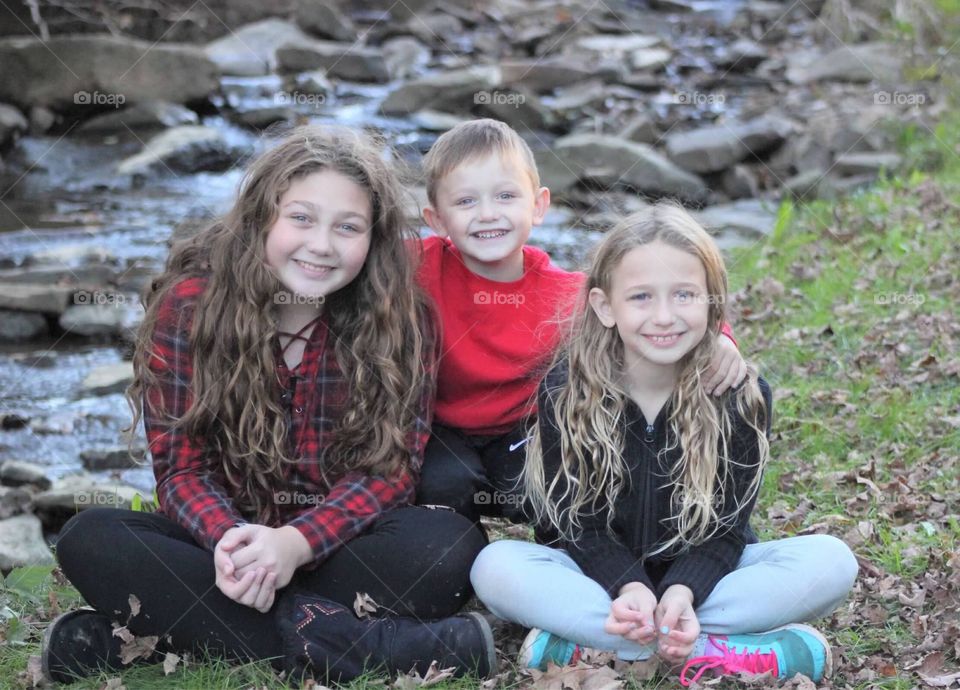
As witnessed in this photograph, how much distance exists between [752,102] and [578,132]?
70.0 inches

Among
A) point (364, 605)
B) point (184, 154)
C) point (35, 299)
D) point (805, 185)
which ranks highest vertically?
point (184, 154)

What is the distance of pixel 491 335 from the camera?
296 cm

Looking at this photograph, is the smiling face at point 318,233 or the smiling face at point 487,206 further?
the smiling face at point 487,206

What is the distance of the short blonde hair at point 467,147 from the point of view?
292cm

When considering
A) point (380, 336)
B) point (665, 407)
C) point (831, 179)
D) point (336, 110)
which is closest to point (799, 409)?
point (665, 407)

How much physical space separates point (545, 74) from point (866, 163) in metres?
4.15

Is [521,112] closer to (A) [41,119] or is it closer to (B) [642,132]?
(B) [642,132]

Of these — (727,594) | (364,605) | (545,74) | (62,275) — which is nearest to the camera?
(727,594)

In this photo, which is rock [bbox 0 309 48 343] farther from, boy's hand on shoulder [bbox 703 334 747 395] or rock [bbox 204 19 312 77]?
rock [bbox 204 19 312 77]

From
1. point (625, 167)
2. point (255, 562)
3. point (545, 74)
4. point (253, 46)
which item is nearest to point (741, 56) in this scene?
point (545, 74)

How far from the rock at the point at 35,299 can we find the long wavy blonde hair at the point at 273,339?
3146mm

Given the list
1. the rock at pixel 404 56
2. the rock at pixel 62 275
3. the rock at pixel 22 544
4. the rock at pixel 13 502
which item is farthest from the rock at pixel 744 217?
the rock at pixel 404 56

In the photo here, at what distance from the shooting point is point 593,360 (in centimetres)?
272

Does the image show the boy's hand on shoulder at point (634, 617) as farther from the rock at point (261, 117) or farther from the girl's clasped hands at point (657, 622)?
the rock at point (261, 117)
